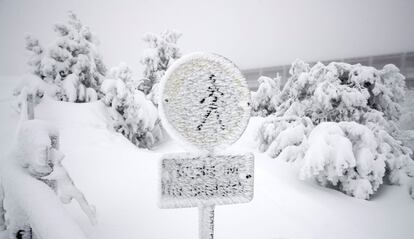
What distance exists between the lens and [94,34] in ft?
47.4

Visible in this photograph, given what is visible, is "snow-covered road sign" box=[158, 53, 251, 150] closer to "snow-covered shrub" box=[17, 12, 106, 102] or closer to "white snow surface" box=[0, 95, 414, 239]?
"white snow surface" box=[0, 95, 414, 239]

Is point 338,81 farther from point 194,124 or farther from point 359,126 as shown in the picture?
point 194,124

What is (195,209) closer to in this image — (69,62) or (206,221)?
(206,221)

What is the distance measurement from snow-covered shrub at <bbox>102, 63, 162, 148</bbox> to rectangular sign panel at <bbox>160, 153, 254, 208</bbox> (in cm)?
1132

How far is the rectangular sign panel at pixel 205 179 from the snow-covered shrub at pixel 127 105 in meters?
11.3

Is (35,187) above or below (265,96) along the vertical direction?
below

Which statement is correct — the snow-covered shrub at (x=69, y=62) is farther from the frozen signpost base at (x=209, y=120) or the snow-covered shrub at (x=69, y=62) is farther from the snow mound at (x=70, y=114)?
the frozen signpost base at (x=209, y=120)

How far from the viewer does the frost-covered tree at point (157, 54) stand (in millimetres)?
16688

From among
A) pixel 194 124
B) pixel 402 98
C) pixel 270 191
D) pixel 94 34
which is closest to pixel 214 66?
pixel 194 124

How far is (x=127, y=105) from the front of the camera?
1255 centimetres

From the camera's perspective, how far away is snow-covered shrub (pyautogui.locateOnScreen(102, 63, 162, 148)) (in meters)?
12.1

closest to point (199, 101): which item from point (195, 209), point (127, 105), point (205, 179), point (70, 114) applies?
point (205, 179)

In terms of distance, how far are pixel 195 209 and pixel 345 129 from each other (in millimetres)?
5179

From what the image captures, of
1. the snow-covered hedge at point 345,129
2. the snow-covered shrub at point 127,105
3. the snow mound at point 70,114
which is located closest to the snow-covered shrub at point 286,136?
the snow-covered hedge at point 345,129
